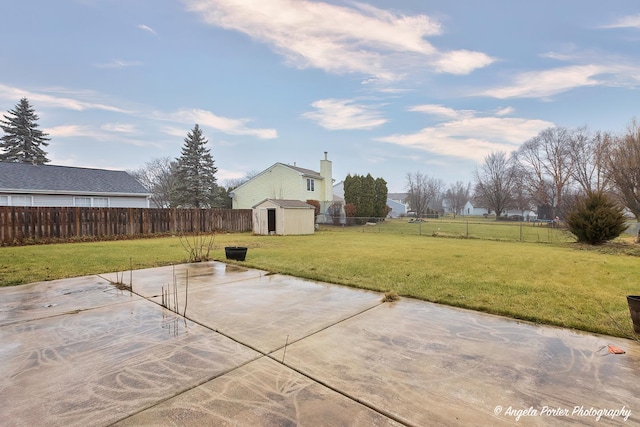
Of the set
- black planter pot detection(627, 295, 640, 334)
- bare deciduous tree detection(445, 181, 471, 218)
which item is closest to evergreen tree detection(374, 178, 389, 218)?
black planter pot detection(627, 295, 640, 334)

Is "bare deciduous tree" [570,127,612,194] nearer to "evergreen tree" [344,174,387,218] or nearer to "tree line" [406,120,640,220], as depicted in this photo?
"tree line" [406,120,640,220]

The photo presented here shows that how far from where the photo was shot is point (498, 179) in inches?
1834

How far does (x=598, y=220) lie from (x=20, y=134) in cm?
4404

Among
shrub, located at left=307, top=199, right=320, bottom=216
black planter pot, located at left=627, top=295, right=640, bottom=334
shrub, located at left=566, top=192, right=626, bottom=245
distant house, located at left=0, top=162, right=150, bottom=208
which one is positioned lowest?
black planter pot, located at left=627, top=295, right=640, bottom=334

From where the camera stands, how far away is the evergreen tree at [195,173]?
27250mm

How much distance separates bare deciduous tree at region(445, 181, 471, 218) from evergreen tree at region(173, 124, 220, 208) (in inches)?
2377

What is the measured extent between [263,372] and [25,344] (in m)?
2.40

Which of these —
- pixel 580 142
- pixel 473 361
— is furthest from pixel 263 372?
pixel 580 142

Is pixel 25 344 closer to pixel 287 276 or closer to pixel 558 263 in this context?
pixel 287 276

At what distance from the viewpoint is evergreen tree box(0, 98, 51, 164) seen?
2792cm

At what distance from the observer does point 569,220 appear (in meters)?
13.0

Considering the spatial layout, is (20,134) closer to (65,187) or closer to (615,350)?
(65,187)

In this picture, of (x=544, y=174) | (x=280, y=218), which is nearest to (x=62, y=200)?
(x=280, y=218)

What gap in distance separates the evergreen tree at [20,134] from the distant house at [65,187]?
494 inches
